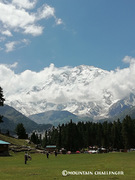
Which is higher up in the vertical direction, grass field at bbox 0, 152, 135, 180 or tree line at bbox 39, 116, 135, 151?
tree line at bbox 39, 116, 135, 151

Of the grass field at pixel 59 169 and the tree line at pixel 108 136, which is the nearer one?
the grass field at pixel 59 169

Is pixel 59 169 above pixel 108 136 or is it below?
below

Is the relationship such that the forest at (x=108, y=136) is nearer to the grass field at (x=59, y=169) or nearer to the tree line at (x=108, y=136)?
the tree line at (x=108, y=136)

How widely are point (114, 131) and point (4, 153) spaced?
84777mm

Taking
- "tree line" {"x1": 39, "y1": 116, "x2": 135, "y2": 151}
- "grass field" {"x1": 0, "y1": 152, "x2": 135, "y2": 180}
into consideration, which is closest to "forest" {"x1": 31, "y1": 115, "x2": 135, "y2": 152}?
"tree line" {"x1": 39, "y1": 116, "x2": 135, "y2": 151}

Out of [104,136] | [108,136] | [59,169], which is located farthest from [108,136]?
[59,169]

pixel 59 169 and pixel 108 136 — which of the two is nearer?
pixel 59 169

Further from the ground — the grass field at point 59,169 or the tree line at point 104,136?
the tree line at point 104,136

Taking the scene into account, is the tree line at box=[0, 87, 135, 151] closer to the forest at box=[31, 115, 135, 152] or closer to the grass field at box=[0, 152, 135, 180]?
the forest at box=[31, 115, 135, 152]

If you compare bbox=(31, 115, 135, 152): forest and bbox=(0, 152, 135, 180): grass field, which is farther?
bbox=(31, 115, 135, 152): forest

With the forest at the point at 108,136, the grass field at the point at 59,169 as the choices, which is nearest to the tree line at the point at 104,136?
the forest at the point at 108,136

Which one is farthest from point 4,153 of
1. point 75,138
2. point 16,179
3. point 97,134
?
point 97,134

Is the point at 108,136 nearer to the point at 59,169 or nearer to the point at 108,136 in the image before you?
the point at 108,136

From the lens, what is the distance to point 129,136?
129 meters
